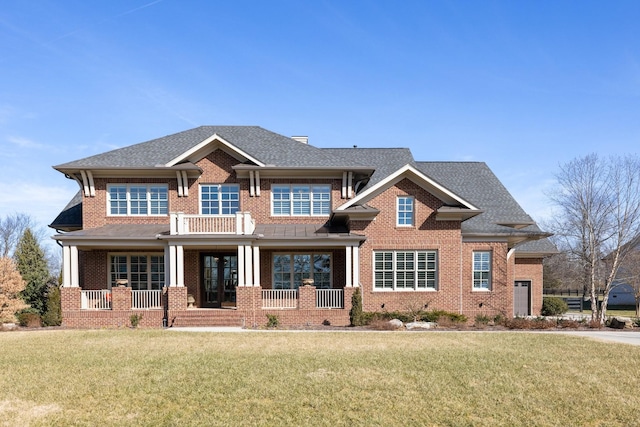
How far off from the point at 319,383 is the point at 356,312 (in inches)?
389

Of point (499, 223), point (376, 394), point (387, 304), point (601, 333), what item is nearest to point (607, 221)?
point (499, 223)

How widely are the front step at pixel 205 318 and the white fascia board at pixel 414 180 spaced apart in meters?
6.39

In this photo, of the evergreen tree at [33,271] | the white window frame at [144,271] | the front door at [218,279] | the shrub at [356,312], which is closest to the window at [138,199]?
the white window frame at [144,271]

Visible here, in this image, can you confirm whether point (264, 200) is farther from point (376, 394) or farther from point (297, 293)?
point (376, 394)

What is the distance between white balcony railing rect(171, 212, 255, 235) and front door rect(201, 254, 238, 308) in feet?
9.40

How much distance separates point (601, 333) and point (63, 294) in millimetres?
21421

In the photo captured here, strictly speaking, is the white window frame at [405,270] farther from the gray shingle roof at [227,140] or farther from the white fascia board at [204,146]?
the white fascia board at [204,146]

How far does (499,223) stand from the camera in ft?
72.1

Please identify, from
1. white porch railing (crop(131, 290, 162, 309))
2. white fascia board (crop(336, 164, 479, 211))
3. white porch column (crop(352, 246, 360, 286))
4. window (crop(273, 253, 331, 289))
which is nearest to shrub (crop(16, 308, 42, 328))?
white porch railing (crop(131, 290, 162, 309))

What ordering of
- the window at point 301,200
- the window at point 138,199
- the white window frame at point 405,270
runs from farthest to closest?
the window at point 301,200 < the window at point 138,199 < the white window frame at point 405,270

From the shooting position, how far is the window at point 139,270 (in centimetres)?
2086

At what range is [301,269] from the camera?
20.8 meters

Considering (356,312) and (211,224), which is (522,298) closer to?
(356,312)

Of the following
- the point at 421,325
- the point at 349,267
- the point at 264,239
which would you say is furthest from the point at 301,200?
the point at 421,325
